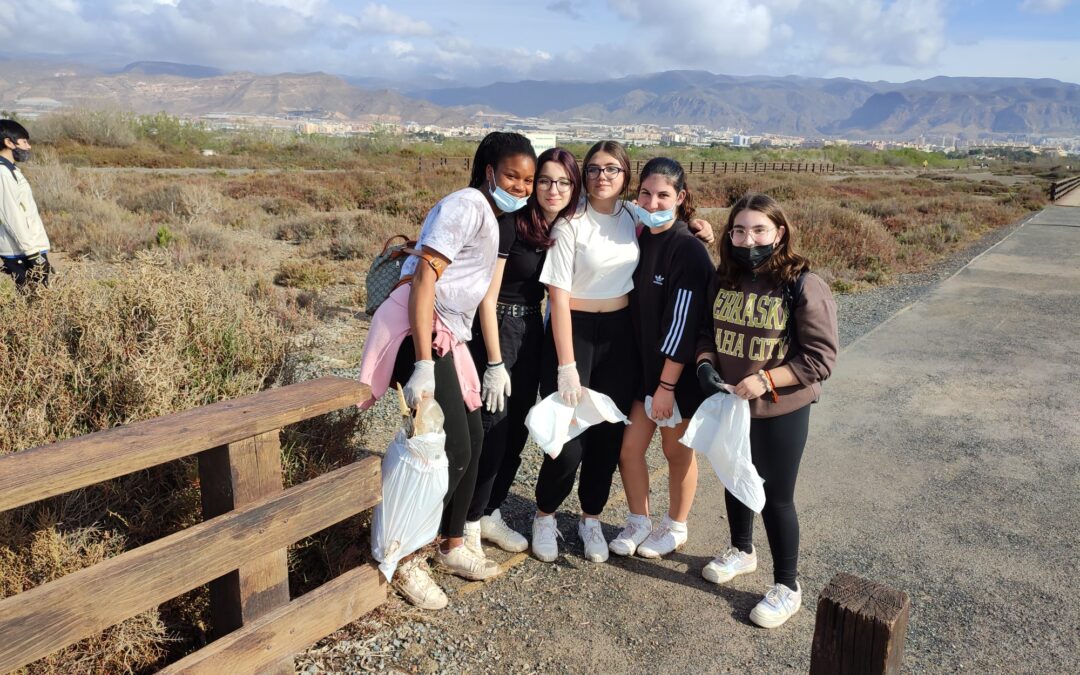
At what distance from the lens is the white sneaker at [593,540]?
3523 mm

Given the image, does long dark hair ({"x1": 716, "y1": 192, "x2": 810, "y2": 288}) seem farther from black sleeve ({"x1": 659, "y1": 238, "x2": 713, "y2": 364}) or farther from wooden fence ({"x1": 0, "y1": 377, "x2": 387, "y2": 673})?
wooden fence ({"x1": 0, "y1": 377, "x2": 387, "y2": 673})

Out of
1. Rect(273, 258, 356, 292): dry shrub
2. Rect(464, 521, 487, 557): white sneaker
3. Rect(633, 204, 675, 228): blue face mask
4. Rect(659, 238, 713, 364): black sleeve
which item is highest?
Rect(633, 204, 675, 228): blue face mask

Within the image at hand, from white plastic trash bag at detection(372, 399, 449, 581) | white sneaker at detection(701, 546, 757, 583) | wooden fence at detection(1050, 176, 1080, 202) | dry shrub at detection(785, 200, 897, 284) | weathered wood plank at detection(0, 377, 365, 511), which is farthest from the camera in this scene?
wooden fence at detection(1050, 176, 1080, 202)

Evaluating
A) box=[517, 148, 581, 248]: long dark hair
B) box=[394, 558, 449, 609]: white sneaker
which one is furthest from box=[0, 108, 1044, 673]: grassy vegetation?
box=[517, 148, 581, 248]: long dark hair

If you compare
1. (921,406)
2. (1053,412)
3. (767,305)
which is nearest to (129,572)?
(767,305)

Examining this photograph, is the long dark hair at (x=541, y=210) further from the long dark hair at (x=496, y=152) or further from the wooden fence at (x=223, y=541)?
the wooden fence at (x=223, y=541)

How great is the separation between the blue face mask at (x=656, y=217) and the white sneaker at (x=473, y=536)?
154 cm

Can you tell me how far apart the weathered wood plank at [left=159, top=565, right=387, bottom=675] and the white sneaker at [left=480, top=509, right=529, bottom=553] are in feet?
2.57

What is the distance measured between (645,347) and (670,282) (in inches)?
12.1

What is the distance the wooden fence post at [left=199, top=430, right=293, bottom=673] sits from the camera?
7.55 ft

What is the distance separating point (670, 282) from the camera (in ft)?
10.3

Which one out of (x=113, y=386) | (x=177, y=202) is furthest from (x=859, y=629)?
(x=177, y=202)

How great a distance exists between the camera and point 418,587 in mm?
3076

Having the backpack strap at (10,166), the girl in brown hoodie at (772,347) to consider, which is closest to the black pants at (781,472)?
the girl in brown hoodie at (772,347)
